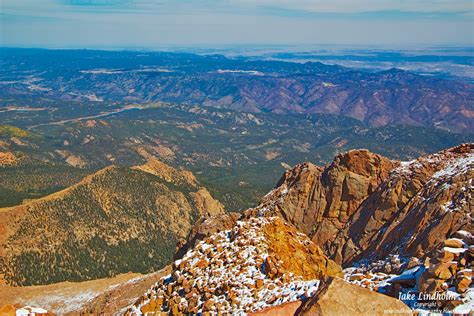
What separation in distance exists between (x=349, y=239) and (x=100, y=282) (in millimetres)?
65028

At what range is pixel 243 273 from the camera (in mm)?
34250

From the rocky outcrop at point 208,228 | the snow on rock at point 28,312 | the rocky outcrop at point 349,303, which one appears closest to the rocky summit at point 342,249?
the rocky outcrop at point 349,303

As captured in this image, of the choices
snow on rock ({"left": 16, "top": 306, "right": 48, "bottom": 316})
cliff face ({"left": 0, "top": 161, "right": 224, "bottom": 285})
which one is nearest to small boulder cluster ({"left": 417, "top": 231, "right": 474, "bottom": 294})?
snow on rock ({"left": 16, "top": 306, "right": 48, "bottom": 316})

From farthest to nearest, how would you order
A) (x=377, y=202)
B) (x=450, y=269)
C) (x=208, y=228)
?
(x=208, y=228) < (x=377, y=202) < (x=450, y=269)

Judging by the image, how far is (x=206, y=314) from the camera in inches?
1208

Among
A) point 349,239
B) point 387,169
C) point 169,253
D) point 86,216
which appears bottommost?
point 169,253

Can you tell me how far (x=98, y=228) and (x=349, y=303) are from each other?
469 feet

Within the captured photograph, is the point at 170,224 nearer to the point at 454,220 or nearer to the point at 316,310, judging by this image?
the point at 454,220

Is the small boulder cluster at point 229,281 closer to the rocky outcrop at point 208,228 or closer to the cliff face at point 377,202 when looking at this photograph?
the cliff face at point 377,202

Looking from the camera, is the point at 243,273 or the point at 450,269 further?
the point at 243,273

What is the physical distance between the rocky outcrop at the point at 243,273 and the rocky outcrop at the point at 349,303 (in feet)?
12.4

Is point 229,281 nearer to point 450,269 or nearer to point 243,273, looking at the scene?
point 243,273

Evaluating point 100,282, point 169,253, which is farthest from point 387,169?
point 169,253

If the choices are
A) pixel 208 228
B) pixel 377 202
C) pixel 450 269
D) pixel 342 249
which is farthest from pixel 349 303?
pixel 208 228
